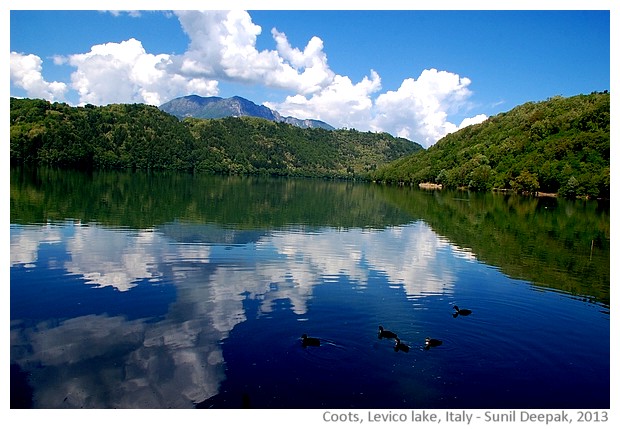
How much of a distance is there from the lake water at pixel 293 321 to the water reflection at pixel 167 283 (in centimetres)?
8

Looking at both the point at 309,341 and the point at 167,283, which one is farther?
the point at 167,283

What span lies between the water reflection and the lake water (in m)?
0.08

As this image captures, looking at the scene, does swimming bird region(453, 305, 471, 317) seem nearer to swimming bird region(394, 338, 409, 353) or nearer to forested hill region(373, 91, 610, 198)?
swimming bird region(394, 338, 409, 353)

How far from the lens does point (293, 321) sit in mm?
20312

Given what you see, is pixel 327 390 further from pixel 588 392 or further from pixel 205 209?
pixel 205 209

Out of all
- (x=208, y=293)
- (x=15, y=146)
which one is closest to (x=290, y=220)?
(x=208, y=293)

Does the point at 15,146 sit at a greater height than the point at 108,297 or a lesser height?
greater

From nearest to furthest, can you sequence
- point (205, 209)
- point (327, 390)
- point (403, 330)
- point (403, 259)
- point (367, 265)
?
point (327, 390) → point (403, 330) → point (367, 265) → point (403, 259) → point (205, 209)

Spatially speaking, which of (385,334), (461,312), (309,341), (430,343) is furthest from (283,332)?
(461,312)

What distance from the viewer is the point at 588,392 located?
1539 centimetres

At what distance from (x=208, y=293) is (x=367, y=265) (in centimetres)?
1258

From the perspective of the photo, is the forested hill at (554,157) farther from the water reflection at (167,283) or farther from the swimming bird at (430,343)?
the swimming bird at (430,343)

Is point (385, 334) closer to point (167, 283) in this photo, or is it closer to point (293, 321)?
point (293, 321)

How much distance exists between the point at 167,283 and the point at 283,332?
8.85 metres
